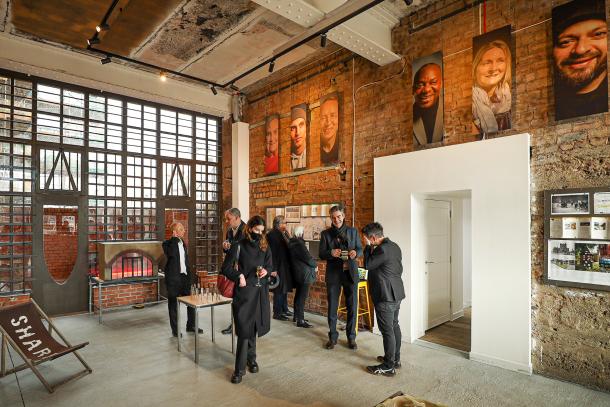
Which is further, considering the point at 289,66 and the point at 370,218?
the point at 289,66

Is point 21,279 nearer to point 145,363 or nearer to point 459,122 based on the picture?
point 145,363

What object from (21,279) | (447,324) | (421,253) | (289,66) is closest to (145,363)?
(21,279)

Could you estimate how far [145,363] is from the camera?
480cm

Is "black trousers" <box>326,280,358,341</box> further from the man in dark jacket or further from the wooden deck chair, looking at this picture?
the wooden deck chair

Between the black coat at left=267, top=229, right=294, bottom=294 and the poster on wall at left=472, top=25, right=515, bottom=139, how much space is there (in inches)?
142

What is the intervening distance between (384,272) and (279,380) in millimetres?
1733

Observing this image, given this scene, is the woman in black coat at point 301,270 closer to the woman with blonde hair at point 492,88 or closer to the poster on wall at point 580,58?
the woman with blonde hair at point 492,88

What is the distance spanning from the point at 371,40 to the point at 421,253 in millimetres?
3349

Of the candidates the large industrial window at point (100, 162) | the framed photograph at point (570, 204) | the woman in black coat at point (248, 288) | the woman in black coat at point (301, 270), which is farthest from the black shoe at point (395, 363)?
the large industrial window at point (100, 162)

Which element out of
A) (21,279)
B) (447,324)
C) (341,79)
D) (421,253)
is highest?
(341,79)

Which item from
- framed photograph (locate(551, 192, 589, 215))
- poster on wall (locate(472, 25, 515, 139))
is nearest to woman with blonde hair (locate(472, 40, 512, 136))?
poster on wall (locate(472, 25, 515, 139))

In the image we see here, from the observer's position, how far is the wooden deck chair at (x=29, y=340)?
4084 mm

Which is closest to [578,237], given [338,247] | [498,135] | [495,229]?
[495,229]

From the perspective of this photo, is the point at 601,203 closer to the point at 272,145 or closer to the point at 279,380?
the point at 279,380
